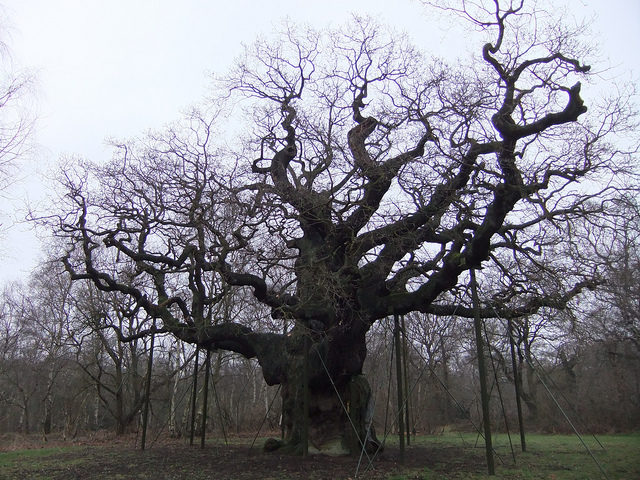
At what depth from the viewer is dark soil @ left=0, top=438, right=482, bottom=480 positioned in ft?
31.4

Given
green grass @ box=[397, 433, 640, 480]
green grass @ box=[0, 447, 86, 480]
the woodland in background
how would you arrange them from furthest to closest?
the woodland in background < green grass @ box=[0, 447, 86, 480] < green grass @ box=[397, 433, 640, 480]

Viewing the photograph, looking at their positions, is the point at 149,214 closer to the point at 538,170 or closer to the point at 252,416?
the point at 538,170

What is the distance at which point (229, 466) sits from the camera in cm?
1077

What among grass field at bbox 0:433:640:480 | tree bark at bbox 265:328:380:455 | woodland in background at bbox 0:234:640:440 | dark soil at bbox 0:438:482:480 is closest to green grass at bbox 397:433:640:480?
grass field at bbox 0:433:640:480

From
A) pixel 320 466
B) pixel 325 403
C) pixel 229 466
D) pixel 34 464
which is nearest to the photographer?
pixel 320 466

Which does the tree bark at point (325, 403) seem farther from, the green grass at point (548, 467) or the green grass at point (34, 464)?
the green grass at point (34, 464)

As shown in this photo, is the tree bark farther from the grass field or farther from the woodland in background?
the woodland in background

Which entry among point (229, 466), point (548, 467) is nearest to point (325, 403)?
point (229, 466)

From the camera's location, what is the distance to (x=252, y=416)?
28.0 meters

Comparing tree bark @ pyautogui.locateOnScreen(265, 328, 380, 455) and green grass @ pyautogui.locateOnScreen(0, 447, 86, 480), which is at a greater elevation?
tree bark @ pyautogui.locateOnScreen(265, 328, 380, 455)

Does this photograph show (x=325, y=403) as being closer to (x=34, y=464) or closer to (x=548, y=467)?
(x=548, y=467)

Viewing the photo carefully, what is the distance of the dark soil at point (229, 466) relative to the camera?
31.4ft

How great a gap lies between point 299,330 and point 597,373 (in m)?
22.3

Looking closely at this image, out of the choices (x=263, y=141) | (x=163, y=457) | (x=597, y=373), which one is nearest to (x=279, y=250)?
(x=263, y=141)
